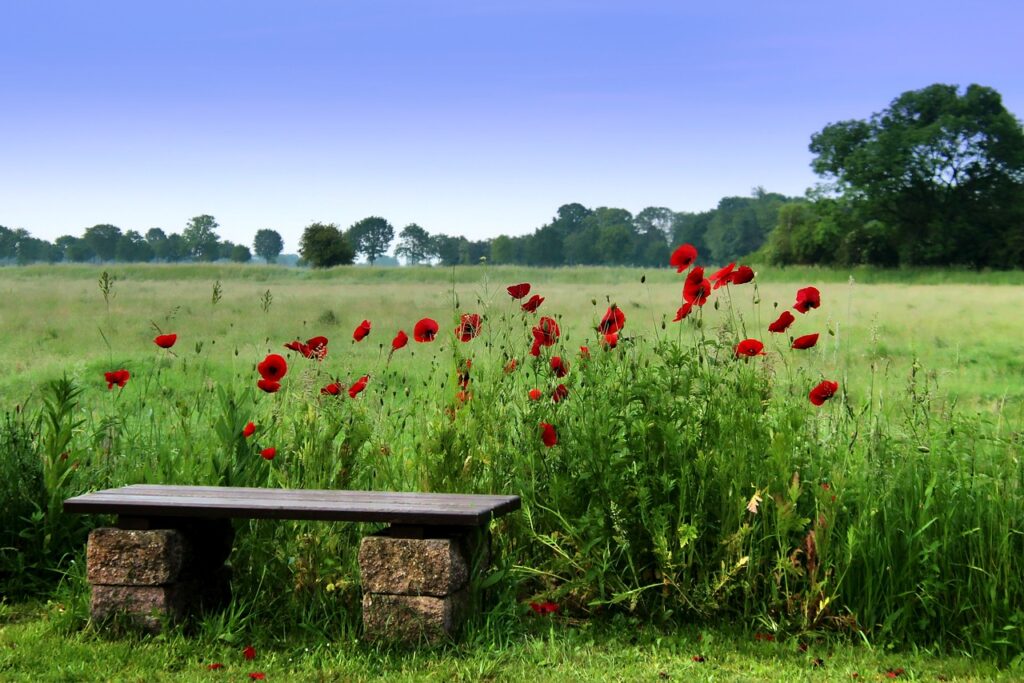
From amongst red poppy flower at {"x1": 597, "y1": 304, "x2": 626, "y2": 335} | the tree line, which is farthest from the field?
the tree line

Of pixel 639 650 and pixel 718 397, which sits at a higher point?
pixel 718 397

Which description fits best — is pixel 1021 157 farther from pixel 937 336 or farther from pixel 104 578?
pixel 104 578

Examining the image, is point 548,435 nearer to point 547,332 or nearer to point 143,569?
point 547,332

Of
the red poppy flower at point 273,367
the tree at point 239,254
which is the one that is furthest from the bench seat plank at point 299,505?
the tree at point 239,254

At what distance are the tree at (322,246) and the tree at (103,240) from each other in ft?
108

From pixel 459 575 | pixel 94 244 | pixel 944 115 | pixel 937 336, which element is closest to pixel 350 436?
pixel 459 575

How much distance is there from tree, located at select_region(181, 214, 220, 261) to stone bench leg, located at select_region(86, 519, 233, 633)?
75735 millimetres

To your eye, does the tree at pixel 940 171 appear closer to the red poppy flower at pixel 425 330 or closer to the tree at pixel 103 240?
the red poppy flower at pixel 425 330

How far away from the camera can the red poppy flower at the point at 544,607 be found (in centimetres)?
412

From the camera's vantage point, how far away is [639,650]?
398 cm

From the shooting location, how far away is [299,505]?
12.5 ft

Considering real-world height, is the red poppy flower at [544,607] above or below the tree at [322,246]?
below

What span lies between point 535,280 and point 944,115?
23.3 meters

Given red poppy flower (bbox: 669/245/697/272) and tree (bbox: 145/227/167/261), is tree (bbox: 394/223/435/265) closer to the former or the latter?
tree (bbox: 145/227/167/261)
